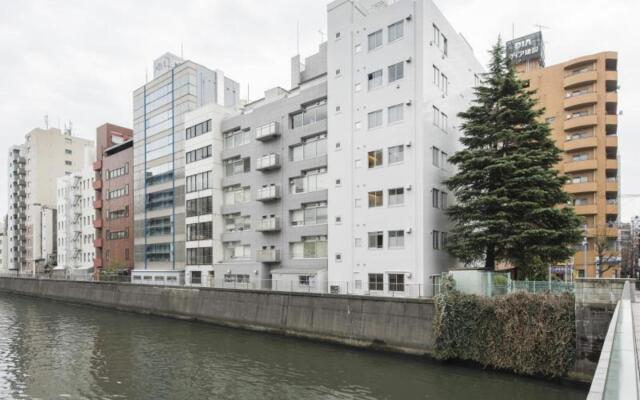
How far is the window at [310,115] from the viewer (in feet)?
137

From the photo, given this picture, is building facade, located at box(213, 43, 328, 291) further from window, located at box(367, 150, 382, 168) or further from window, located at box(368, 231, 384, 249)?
window, located at box(368, 231, 384, 249)

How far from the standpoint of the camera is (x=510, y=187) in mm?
28797

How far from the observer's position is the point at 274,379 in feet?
71.5

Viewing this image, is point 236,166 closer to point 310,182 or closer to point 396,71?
point 310,182

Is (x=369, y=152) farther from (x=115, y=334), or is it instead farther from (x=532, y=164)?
(x=115, y=334)

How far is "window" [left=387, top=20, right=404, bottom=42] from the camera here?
3528 centimetres

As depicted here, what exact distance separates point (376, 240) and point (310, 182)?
34.1ft

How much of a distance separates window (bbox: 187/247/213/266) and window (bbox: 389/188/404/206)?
2565 centimetres

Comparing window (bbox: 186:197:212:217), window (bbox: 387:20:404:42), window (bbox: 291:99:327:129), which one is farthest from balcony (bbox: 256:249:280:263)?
window (bbox: 387:20:404:42)

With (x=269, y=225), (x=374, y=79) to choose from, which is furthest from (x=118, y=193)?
(x=374, y=79)

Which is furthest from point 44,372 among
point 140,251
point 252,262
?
point 140,251

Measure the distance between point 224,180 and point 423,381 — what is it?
3645cm

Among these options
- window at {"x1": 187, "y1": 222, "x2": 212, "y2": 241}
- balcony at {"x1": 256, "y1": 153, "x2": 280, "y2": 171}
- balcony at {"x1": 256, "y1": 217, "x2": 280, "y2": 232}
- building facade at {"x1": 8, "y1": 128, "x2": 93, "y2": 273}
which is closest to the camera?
balcony at {"x1": 256, "y1": 217, "x2": 280, "y2": 232}

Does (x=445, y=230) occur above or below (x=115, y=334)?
above
